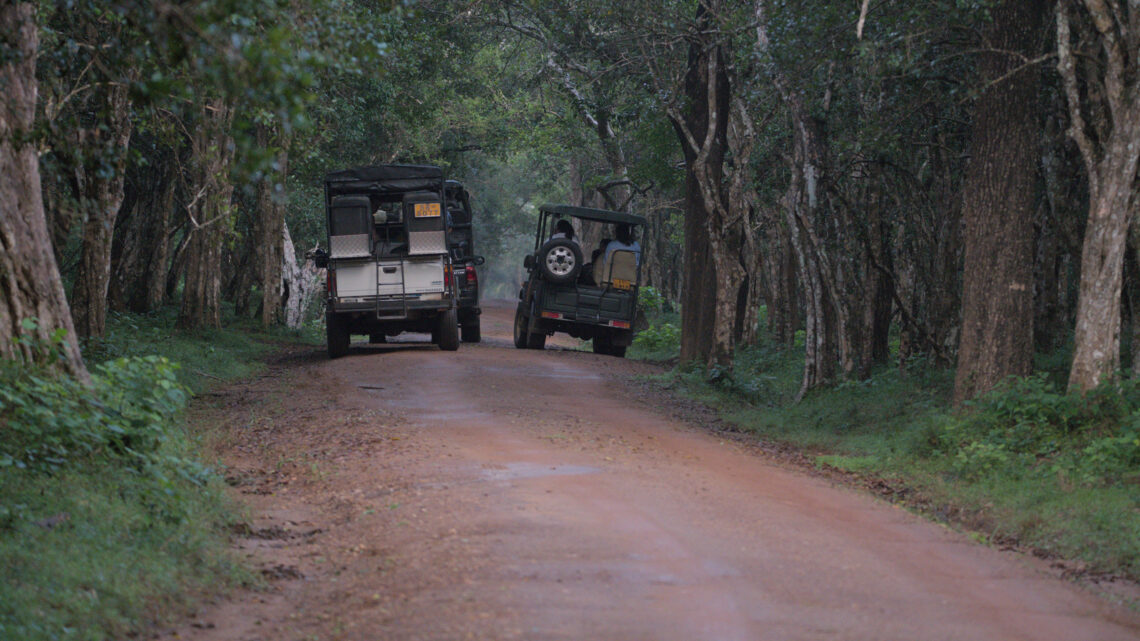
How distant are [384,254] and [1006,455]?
44.4 ft

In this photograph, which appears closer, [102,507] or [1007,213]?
[102,507]

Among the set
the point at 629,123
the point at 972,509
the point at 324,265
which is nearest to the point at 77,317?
the point at 324,265

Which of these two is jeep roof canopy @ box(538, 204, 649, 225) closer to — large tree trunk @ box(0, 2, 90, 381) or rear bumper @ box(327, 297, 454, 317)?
rear bumper @ box(327, 297, 454, 317)

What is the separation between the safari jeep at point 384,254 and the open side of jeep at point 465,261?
362 centimetres

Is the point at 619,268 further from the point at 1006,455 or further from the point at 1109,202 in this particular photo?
the point at 1006,455

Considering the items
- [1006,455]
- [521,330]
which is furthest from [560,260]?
[1006,455]

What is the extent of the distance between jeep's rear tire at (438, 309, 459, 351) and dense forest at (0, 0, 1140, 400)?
443 cm

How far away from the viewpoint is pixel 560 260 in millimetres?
24844

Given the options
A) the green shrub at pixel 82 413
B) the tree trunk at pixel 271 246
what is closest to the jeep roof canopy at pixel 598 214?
the tree trunk at pixel 271 246

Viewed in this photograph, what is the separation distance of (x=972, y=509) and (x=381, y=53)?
20.4 ft

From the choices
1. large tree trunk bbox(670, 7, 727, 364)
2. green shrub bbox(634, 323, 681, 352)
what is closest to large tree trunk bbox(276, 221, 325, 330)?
green shrub bbox(634, 323, 681, 352)

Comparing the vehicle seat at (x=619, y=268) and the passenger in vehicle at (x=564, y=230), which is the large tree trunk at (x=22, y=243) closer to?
the passenger in vehicle at (x=564, y=230)

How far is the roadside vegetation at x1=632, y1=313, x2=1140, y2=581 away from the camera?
8523 millimetres

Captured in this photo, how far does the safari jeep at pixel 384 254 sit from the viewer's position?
20859 millimetres
